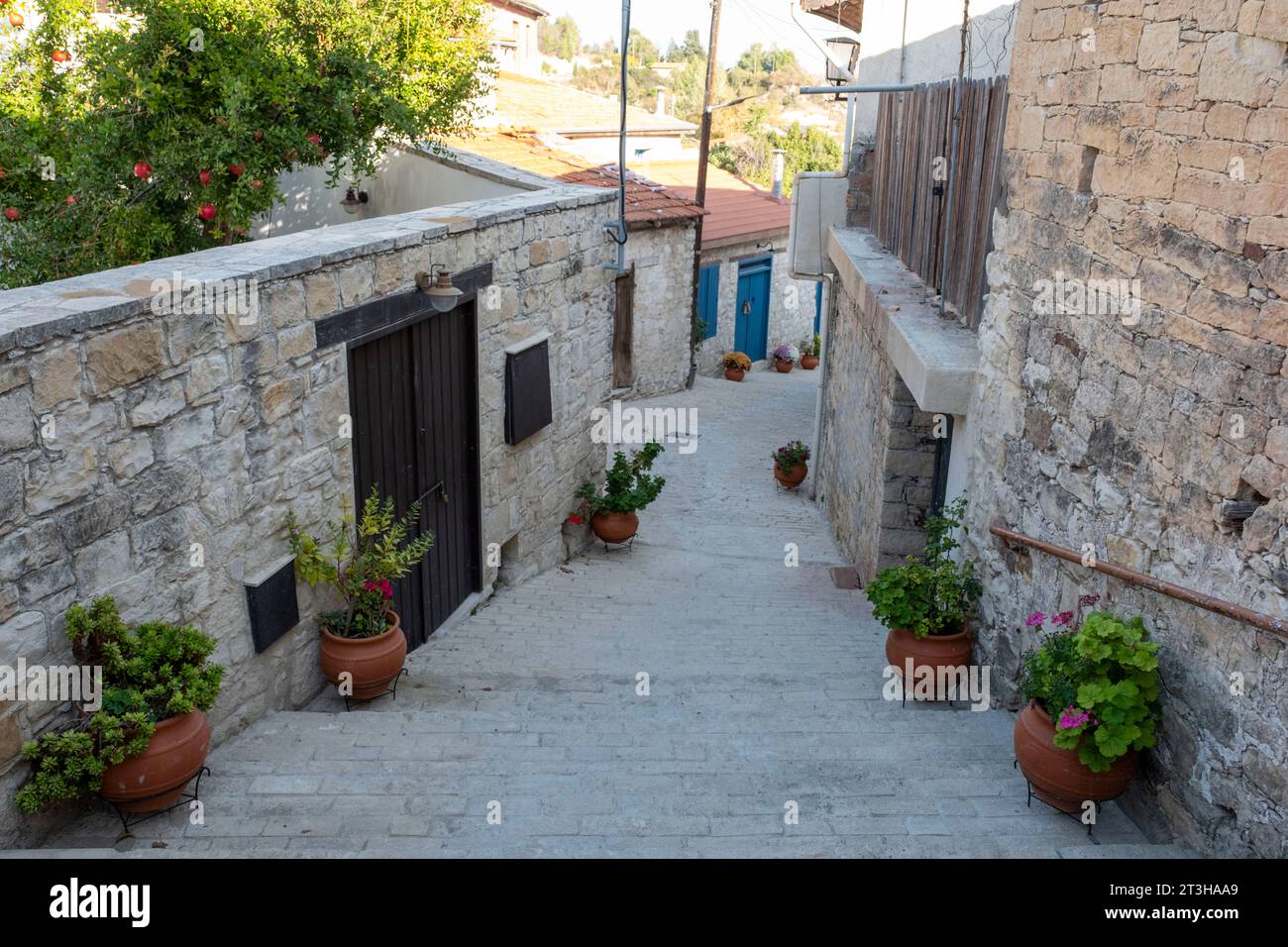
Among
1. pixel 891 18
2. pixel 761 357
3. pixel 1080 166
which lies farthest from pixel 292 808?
pixel 761 357

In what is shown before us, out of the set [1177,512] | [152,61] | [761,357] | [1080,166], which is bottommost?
[761,357]

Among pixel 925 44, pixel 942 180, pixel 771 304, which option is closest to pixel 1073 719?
pixel 942 180

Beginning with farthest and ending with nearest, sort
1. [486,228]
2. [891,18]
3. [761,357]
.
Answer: [761,357]
[891,18]
[486,228]

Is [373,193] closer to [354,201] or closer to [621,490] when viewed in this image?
[354,201]

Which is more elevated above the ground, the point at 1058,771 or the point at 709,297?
the point at 1058,771

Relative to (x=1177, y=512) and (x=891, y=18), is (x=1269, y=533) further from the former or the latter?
(x=891, y=18)

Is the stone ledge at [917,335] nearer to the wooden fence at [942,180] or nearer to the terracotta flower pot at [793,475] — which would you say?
the wooden fence at [942,180]

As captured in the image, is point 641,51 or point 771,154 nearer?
point 771,154

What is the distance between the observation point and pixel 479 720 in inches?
206

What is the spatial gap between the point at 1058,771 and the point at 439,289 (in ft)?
12.2

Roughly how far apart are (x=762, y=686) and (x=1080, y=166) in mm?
3082

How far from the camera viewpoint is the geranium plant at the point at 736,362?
18.6 metres

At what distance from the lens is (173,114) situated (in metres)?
7.51

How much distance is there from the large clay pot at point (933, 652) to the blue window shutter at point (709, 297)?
12.6 metres
